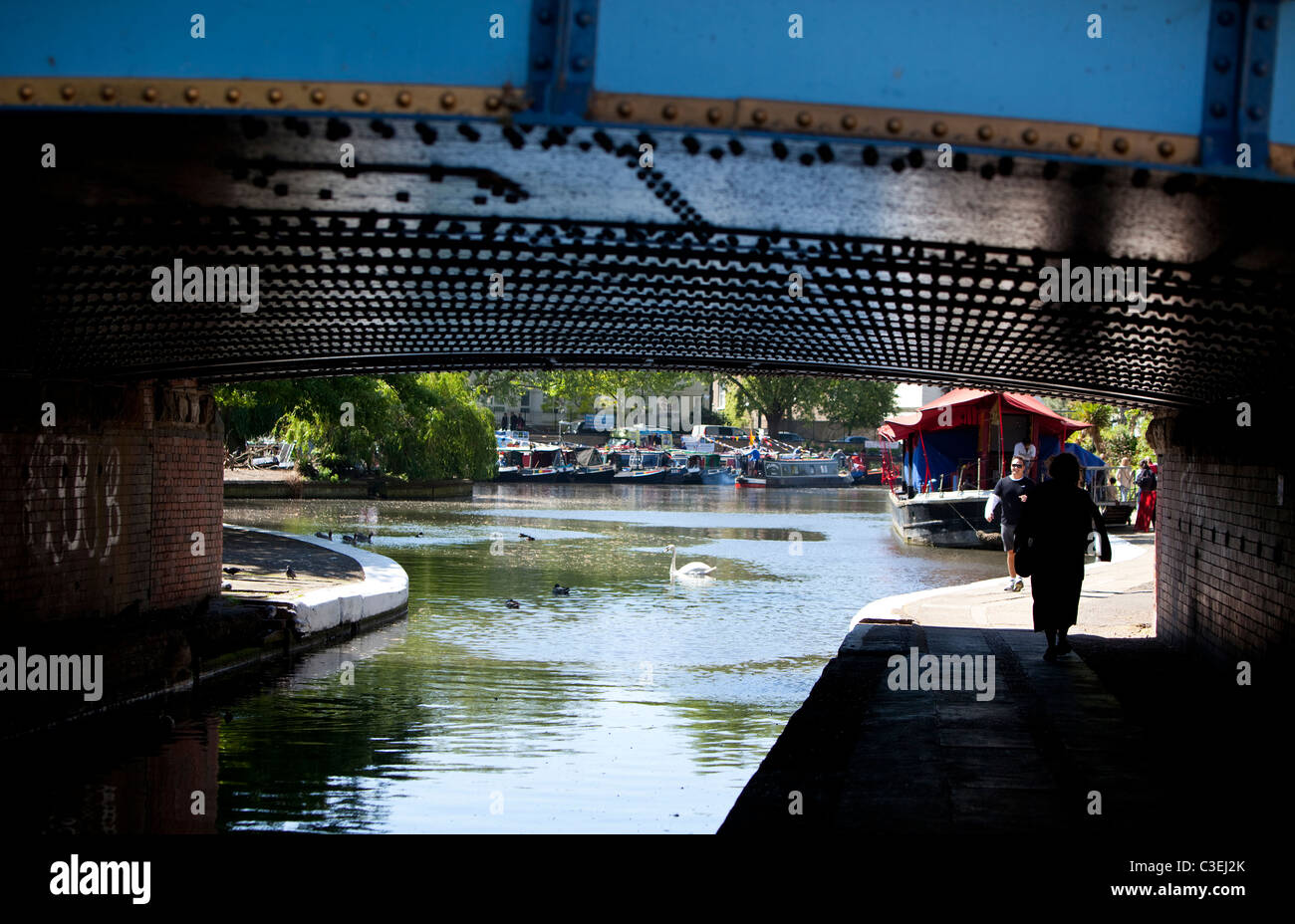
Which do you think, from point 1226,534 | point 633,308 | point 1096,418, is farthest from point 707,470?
point 633,308

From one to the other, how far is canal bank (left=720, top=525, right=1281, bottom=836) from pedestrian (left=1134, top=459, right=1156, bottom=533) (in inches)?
850

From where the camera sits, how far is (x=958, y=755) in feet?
26.3

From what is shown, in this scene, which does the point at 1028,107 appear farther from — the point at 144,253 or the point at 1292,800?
the point at 144,253

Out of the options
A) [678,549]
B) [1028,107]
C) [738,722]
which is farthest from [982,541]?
[1028,107]

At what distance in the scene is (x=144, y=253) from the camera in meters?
8.45

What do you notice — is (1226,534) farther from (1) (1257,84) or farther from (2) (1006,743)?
(1) (1257,84)

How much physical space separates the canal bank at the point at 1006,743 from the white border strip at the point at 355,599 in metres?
6.89

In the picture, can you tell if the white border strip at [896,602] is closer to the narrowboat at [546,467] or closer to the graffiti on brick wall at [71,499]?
the graffiti on brick wall at [71,499]

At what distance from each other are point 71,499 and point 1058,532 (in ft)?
31.2

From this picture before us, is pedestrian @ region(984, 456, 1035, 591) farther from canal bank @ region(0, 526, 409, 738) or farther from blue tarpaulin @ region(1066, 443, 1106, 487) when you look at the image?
blue tarpaulin @ region(1066, 443, 1106, 487)

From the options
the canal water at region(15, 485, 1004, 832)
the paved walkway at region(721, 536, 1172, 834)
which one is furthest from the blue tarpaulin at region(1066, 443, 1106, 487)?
the paved walkway at region(721, 536, 1172, 834)

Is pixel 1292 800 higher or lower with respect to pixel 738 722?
higher

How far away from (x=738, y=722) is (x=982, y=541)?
942 inches
